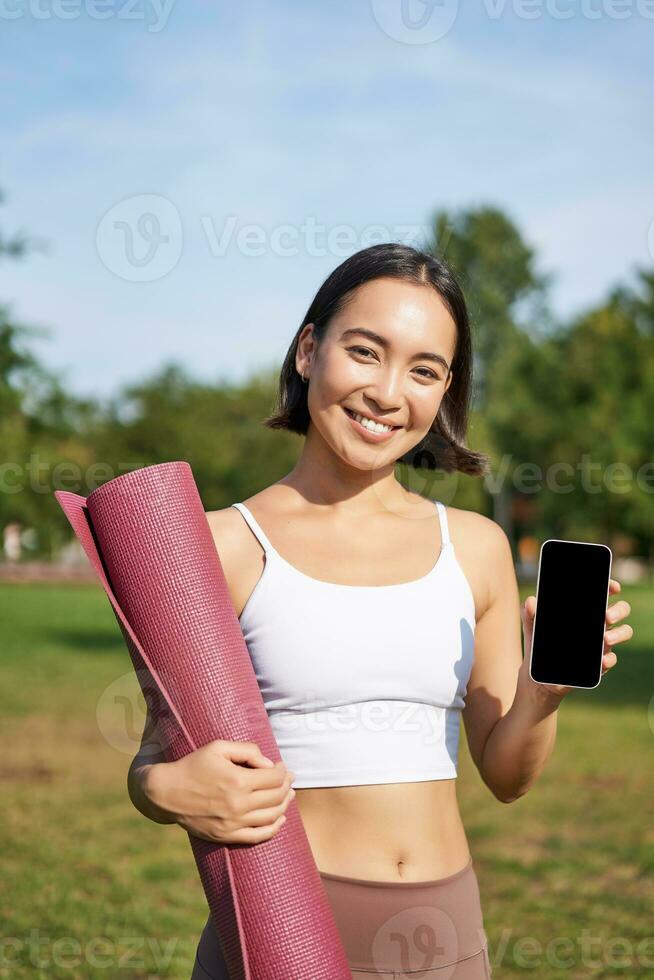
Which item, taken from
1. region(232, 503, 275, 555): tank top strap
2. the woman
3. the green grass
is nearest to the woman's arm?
the woman

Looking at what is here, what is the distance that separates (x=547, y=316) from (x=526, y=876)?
4153 cm

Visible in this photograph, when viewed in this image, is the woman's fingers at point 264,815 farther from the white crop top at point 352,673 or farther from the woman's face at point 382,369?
the woman's face at point 382,369

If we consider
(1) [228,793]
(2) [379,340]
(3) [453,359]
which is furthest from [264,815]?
(3) [453,359]

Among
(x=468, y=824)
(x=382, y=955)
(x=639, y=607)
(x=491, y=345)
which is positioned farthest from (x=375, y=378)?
(x=491, y=345)

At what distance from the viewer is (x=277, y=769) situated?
1.74m

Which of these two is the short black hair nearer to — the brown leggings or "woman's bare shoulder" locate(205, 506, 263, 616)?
"woman's bare shoulder" locate(205, 506, 263, 616)

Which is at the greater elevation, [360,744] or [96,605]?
[360,744]

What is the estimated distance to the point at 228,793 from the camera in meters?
1.70

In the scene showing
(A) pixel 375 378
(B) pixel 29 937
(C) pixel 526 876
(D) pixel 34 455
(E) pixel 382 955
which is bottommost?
(D) pixel 34 455

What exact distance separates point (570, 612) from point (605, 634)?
68mm

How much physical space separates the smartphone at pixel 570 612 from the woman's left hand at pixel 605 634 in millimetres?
18

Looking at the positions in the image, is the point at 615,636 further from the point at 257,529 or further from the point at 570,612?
the point at 257,529

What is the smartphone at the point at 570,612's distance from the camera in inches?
73.3

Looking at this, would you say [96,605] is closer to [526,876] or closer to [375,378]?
[526,876]
